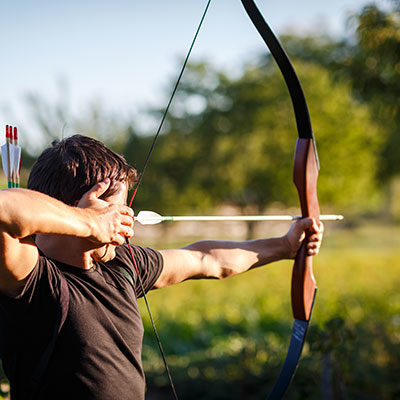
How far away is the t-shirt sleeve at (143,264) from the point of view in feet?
4.60

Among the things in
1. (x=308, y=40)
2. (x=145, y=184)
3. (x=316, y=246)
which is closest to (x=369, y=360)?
(x=316, y=246)

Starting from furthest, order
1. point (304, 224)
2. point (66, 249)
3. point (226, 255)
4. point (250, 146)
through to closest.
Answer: point (250, 146), point (304, 224), point (226, 255), point (66, 249)

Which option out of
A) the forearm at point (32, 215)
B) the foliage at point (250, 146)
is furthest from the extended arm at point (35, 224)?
the foliage at point (250, 146)

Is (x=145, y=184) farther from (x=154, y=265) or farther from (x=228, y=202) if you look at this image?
(x=154, y=265)

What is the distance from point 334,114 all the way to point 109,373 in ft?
43.0

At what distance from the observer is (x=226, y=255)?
1.71 m

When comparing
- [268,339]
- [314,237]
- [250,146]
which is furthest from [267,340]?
[250,146]

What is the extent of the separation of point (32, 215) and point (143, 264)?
54 cm

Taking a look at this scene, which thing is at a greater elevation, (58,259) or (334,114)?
(334,114)

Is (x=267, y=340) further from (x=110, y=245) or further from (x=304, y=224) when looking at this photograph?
(x=110, y=245)

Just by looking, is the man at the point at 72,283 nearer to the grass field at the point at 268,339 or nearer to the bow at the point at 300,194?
the bow at the point at 300,194

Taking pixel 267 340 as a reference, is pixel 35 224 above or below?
above

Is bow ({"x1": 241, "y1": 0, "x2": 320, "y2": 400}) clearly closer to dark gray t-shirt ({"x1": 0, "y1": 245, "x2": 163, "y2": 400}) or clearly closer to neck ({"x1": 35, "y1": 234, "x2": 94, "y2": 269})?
dark gray t-shirt ({"x1": 0, "y1": 245, "x2": 163, "y2": 400})

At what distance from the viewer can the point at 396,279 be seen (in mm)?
→ 8469
